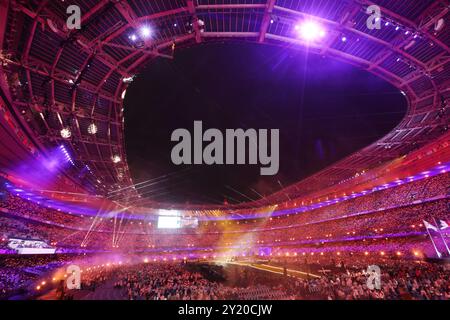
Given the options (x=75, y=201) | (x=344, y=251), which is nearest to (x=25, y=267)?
(x=75, y=201)

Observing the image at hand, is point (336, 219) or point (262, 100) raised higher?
point (262, 100)

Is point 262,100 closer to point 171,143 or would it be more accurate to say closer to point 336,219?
point 171,143

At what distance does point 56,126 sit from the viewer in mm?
16266

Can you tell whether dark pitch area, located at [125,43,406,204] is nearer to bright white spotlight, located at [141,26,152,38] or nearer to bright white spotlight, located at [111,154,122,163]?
bright white spotlight, located at [111,154,122,163]

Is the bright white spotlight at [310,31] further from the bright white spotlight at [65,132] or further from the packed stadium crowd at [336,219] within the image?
the packed stadium crowd at [336,219]

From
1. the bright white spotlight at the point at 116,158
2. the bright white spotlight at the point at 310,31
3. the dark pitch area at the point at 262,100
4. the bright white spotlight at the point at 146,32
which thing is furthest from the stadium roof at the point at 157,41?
the bright white spotlight at the point at 116,158

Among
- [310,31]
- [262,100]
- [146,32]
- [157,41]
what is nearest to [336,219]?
[262,100]

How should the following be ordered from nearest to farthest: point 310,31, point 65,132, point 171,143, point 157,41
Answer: point 310,31 → point 157,41 → point 65,132 → point 171,143

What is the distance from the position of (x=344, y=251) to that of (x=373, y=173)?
36.7 feet

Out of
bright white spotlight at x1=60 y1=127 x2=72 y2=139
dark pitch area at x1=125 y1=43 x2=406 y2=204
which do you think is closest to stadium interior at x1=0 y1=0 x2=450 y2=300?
bright white spotlight at x1=60 y1=127 x2=72 y2=139

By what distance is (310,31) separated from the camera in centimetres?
1051

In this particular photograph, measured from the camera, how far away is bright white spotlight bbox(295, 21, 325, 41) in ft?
33.8

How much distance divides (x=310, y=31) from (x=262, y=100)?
4407mm

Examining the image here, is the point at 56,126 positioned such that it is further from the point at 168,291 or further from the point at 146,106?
the point at 168,291
